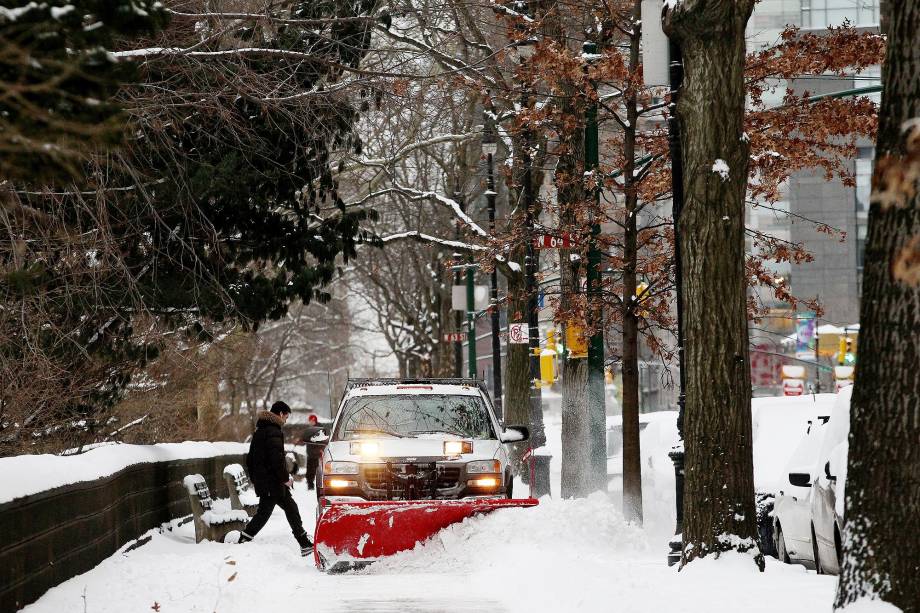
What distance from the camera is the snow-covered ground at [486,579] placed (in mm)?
9250

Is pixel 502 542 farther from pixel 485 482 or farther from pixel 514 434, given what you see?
pixel 514 434

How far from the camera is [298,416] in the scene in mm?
85625

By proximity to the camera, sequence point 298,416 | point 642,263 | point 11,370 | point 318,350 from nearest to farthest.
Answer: point 11,370
point 642,263
point 318,350
point 298,416

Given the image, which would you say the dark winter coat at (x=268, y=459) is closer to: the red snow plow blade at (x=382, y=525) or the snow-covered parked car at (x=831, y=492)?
the red snow plow blade at (x=382, y=525)

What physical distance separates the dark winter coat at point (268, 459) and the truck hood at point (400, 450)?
2.34 metres

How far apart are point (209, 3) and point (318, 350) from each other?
219 ft

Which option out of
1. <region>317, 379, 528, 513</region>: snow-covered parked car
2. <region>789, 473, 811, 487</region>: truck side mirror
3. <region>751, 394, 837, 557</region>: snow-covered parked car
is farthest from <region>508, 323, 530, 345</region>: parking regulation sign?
<region>789, 473, 811, 487</region>: truck side mirror

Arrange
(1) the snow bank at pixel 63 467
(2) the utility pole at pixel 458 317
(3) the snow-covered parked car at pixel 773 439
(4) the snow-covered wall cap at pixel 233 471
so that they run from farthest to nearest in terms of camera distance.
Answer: (2) the utility pole at pixel 458 317 → (4) the snow-covered wall cap at pixel 233 471 → (3) the snow-covered parked car at pixel 773 439 → (1) the snow bank at pixel 63 467

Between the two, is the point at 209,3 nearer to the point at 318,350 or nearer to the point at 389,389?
the point at 389,389

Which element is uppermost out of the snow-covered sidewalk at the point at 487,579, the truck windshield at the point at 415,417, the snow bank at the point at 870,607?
the truck windshield at the point at 415,417

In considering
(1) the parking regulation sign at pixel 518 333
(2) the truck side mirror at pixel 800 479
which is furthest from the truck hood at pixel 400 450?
(1) the parking regulation sign at pixel 518 333

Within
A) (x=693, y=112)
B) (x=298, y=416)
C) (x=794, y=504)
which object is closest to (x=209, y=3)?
(x=693, y=112)

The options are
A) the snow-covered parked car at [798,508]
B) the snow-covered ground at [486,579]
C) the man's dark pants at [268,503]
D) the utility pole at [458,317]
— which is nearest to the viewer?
the snow-covered ground at [486,579]

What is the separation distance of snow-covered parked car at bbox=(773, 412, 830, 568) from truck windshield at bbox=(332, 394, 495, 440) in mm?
3144
